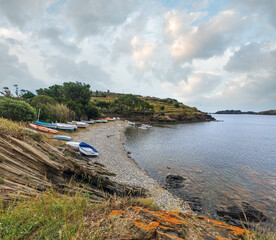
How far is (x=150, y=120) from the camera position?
109 metres

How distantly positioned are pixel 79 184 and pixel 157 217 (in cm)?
513

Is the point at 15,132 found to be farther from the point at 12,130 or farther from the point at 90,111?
the point at 90,111

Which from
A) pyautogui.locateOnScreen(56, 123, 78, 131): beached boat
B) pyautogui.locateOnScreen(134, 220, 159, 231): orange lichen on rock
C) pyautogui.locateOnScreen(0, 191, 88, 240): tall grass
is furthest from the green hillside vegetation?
pyautogui.locateOnScreen(134, 220, 159, 231): orange lichen on rock

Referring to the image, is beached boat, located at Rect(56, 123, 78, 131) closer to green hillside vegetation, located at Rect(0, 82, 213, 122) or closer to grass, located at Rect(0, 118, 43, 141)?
green hillside vegetation, located at Rect(0, 82, 213, 122)

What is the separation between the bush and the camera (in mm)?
24953

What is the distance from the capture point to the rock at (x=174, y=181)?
620 inches

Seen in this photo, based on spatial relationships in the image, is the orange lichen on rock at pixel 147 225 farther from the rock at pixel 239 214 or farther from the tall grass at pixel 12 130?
the rock at pixel 239 214

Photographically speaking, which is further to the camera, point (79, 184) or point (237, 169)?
point (237, 169)

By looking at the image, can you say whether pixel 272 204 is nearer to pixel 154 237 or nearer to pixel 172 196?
pixel 172 196

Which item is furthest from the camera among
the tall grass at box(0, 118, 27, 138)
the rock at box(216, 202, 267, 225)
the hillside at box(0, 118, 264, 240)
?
the rock at box(216, 202, 267, 225)

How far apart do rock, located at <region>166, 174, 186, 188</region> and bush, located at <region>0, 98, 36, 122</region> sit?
1199 inches

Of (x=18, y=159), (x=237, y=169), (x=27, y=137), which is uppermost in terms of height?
(x=27, y=137)

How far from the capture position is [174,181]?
16.6m

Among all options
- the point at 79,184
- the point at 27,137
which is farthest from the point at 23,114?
the point at 79,184
